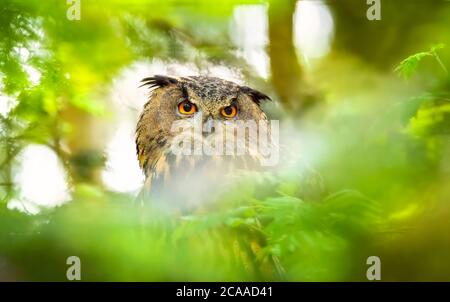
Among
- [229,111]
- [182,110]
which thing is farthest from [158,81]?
[229,111]

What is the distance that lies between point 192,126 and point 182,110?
0.24ft

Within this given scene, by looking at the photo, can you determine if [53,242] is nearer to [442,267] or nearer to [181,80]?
[181,80]

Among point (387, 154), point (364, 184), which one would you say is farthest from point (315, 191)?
point (387, 154)

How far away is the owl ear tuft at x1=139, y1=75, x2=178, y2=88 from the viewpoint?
188cm

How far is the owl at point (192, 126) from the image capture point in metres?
1.79

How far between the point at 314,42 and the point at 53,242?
3.46 feet

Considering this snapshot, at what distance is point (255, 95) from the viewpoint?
1.91 m
